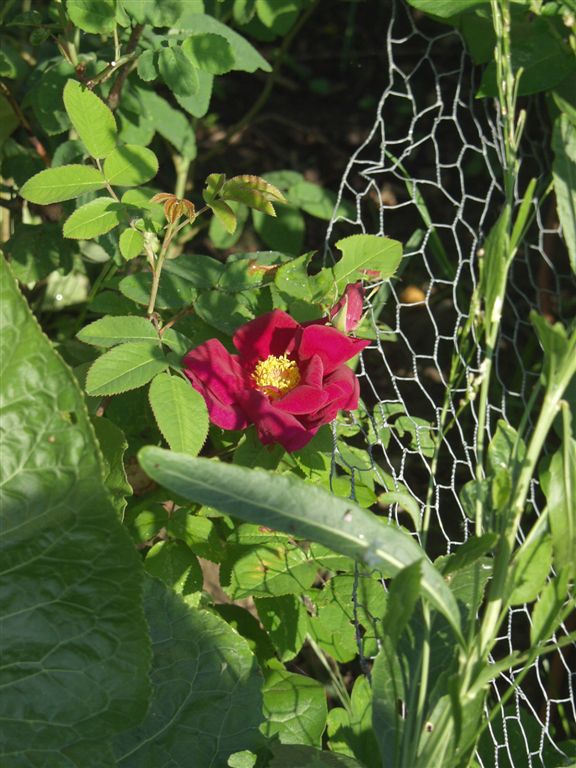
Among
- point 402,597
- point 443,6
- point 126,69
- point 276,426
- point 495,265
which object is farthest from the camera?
point 443,6

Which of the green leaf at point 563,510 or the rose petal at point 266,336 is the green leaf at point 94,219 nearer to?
the rose petal at point 266,336

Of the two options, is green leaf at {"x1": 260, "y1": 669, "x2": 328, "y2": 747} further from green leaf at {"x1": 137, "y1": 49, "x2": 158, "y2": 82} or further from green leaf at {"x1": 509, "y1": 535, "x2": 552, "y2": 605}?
green leaf at {"x1": 137, "y1": 49, "x2": 158, "y2": 82}

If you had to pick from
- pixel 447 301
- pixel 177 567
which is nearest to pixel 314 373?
pixel 177 567

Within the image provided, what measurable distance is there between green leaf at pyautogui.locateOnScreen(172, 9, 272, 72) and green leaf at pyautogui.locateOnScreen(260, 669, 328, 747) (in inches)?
43.9

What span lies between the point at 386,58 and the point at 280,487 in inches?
95.2

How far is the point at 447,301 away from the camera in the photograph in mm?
2684

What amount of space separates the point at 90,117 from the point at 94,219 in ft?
0.53

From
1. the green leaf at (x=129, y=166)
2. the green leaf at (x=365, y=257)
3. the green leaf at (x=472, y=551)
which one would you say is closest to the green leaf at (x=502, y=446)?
the green leaf at (x=472, y=551)

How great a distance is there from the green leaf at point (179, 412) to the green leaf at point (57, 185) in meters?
0.35

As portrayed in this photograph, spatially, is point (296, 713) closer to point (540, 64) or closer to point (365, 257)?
point (365, 257)

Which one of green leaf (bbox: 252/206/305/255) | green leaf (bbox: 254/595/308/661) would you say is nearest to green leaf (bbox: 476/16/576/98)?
green leaf (bbox: 252/206/305/255)

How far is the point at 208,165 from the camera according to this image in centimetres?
295

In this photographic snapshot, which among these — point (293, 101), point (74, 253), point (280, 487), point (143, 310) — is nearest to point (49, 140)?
point (74, 253)

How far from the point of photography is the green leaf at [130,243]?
1.53m
